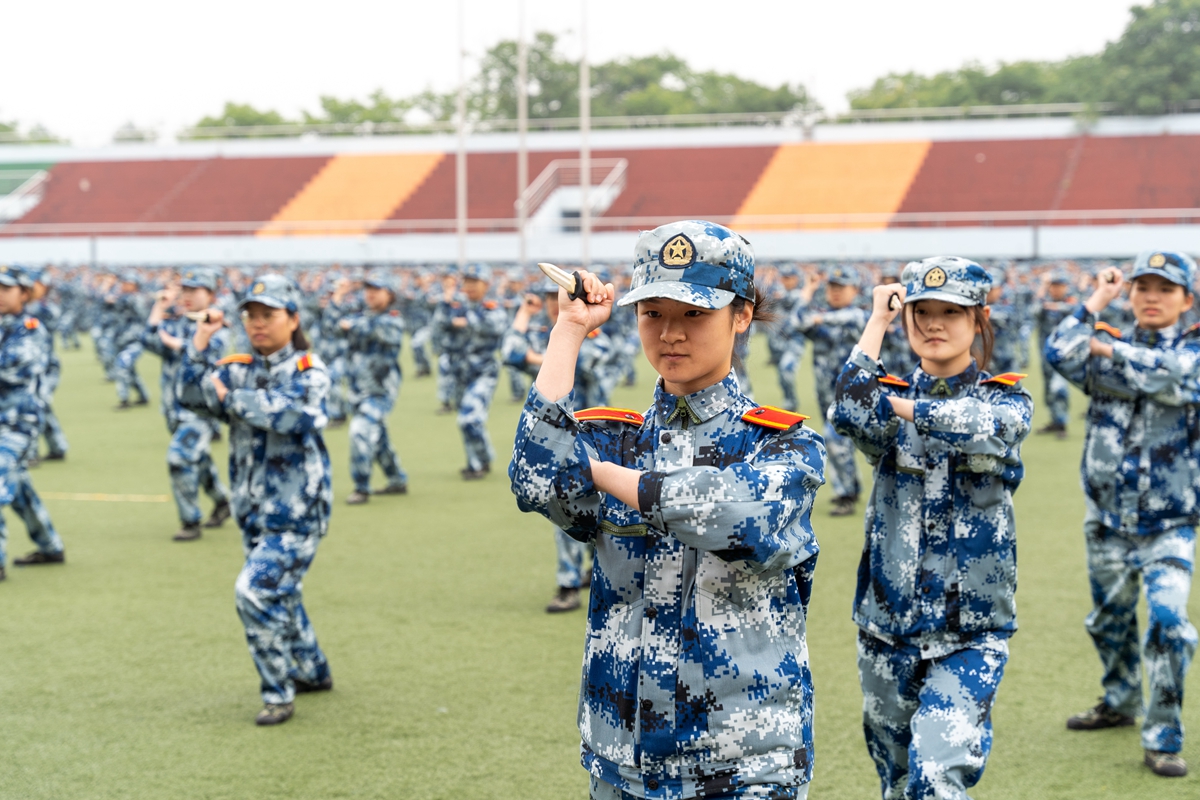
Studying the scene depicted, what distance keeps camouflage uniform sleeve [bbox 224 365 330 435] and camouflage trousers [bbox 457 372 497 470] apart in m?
6.97

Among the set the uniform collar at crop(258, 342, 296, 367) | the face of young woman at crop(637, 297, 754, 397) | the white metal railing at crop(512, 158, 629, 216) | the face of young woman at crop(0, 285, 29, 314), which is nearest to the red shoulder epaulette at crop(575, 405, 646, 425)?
the face of young woman at crop(637, 297, 754, 397)

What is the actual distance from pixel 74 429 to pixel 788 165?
134 feet

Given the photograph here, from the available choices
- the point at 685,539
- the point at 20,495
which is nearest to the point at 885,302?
the point at 685,539

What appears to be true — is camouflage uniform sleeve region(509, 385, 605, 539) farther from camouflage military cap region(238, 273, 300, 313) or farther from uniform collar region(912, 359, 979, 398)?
camouflage military cap region(238, 273, 300, 313)

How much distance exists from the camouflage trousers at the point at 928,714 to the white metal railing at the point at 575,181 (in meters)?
46.9

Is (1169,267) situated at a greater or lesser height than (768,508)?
greater

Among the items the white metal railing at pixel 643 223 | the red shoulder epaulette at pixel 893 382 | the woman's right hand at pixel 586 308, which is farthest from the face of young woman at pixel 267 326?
the white metal railing at pixel 643 223

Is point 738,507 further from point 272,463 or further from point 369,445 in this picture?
point 369,445

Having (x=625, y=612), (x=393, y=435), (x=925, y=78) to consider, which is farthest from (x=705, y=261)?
(x=925, y=78)

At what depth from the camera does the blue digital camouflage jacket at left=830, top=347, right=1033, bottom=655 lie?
12.8 feet

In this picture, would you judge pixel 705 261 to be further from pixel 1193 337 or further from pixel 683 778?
pixel 1193 337

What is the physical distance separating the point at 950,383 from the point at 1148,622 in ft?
6.02

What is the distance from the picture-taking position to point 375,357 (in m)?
12.2

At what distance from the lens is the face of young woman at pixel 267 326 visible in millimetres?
5984
